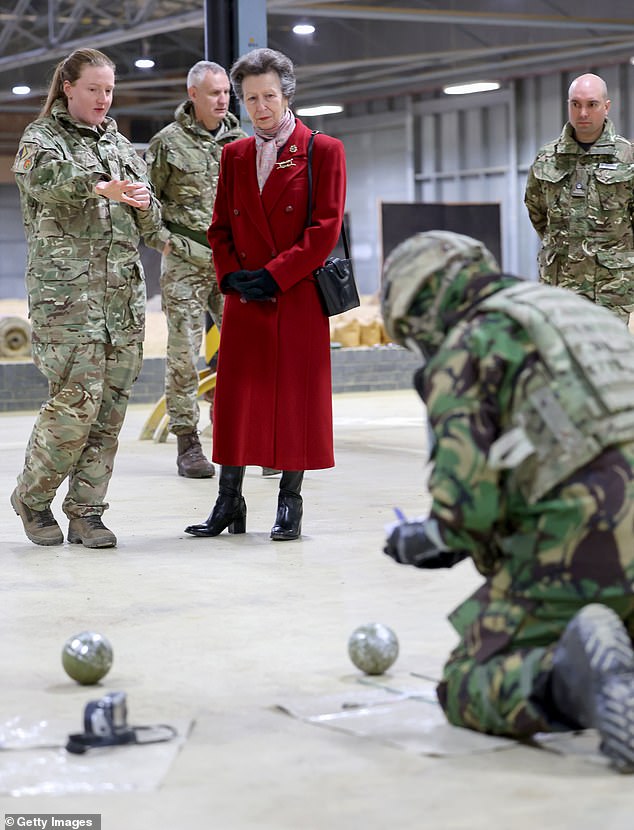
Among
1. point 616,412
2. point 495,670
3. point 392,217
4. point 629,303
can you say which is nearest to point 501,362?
point 616,412

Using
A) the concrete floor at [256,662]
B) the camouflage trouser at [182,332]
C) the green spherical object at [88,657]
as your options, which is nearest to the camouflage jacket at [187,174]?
the camouflage trouser at [182,332]

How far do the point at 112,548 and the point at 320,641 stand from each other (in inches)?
67.4

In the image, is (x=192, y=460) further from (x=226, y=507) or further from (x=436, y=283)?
(x=436, y=283)

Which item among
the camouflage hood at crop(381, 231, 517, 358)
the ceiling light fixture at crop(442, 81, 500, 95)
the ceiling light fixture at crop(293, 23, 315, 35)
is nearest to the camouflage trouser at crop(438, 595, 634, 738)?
the camouflage hood at crop(381, 231, 517, 358)

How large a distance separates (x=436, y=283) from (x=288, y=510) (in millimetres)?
2526

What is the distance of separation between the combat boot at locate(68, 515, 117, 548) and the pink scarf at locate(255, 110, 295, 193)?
4.54 ft

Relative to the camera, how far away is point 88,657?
335 cm

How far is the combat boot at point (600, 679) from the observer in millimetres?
2578

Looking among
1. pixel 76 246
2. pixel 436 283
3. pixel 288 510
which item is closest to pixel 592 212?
pixel 288 510

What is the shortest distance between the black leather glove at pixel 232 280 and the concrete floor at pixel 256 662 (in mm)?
953

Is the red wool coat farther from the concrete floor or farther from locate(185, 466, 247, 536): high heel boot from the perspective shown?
the concrete floor

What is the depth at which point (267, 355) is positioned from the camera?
5.23 m

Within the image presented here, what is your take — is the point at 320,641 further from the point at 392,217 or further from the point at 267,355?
the point at 392,217

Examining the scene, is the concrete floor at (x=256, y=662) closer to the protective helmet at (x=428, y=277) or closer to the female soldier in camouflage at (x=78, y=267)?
the female soldier in camouflage at (x=78, y=267)
